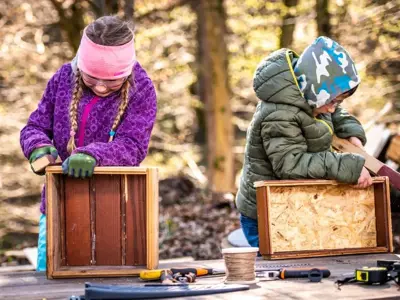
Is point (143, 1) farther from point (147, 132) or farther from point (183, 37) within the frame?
point (147, 132)

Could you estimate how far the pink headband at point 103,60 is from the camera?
4.28 metres

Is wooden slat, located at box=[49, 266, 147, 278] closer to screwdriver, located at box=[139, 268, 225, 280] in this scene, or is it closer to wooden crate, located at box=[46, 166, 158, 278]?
wooden crate, located at box=[46, 166, 158, 278]

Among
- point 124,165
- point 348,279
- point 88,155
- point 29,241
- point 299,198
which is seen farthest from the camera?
point 29,241

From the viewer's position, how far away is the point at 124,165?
446 cm

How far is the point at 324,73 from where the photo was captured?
189 inches

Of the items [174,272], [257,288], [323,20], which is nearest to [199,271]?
[174,272]

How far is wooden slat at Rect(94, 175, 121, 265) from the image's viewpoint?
4.30 metres

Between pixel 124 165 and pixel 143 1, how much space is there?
11.5 m

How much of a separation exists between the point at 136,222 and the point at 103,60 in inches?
32.1

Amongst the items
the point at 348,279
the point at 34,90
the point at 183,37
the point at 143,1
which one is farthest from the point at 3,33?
the point at 348,279

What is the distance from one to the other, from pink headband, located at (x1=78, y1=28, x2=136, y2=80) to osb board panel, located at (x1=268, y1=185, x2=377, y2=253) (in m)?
1.10

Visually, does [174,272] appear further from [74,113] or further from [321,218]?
[321,218]

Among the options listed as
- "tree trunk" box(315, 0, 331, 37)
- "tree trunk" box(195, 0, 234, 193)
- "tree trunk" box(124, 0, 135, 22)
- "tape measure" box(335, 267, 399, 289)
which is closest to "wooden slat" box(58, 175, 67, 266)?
"tape measure" box(335, 267, 399, 289)

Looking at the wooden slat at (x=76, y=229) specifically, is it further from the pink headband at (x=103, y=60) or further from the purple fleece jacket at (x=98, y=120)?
the pink headband at (x=103, y=60)
